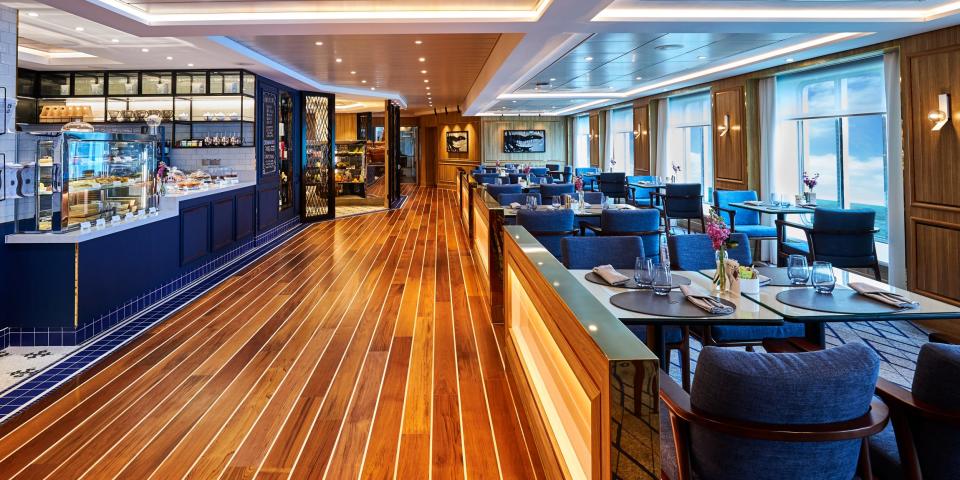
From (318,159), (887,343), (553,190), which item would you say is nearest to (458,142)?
(318,159)

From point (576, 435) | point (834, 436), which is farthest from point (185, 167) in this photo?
point (834, 436)

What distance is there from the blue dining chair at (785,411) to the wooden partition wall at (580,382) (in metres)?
0.17

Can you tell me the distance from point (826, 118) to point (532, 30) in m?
4.41

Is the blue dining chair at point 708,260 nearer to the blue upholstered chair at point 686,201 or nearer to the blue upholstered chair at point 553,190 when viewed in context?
the blue upholstered chair at point 686,201

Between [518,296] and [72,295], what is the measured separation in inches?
130

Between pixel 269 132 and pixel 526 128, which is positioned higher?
pixel 526 128

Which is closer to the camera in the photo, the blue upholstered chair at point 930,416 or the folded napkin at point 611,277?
the blue upholstered chair at point 930,416

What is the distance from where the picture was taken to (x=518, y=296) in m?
3.38

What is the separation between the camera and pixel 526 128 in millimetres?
19125

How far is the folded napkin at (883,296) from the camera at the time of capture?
2.34 meters

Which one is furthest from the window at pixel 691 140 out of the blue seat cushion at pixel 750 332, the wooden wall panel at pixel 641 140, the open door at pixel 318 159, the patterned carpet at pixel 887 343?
the blue seat cushion at pixel 750 332

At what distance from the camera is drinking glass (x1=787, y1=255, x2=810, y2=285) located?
8.87ft

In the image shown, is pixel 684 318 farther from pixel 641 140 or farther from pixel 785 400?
pixel 641 140

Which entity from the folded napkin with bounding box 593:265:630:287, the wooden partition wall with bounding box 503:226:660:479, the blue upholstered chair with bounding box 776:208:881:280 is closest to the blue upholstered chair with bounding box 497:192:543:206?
the blue upholstered chair with bounding box 776:208:881:280
